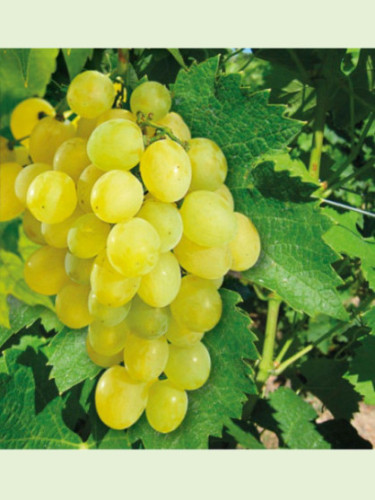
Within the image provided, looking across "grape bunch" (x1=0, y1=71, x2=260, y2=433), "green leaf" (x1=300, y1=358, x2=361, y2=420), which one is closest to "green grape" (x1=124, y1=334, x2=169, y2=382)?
"grape bunch" (x1=0, y1=71, x2=260, y2=433)

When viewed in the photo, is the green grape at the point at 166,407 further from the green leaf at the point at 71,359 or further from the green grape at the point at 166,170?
the green grape at the point at 166,170

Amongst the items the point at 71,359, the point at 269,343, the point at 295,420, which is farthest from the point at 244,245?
the point at 295,420

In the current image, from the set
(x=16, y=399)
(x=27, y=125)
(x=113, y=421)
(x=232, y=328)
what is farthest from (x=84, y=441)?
(x=27, y=125)

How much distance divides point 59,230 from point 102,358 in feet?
0.54

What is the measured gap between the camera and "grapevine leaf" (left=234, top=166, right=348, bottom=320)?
20.4 inches

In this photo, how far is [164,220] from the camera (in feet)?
1.52

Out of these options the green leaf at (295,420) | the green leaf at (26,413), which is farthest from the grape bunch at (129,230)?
the green leaf at (295,420)

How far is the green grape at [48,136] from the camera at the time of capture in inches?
20.1

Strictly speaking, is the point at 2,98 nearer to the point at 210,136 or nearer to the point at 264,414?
the point at 210,136

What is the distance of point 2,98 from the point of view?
0.49 meters

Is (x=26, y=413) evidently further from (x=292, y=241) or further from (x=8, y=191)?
(x=292, y=241)

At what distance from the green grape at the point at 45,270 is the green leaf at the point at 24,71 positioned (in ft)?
0.54

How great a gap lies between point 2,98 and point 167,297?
26cm

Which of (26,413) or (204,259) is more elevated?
(204,259)
